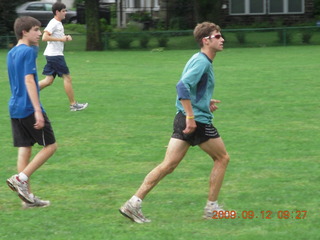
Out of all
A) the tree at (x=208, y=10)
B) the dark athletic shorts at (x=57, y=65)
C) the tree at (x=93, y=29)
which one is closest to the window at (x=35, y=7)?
the tree at (x=208, y=10)

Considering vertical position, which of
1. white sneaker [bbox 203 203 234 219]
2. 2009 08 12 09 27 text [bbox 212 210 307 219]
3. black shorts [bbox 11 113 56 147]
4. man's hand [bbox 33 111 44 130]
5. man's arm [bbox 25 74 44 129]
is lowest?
2009 08 12 09 27 text [bbox 212 210 307 219]

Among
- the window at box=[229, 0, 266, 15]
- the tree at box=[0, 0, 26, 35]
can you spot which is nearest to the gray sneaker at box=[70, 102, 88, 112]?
the tree at box=[0, 0, 26, 35]

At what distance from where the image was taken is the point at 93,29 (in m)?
33.0

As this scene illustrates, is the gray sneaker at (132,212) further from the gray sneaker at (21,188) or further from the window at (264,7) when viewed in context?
the window at (264,7)

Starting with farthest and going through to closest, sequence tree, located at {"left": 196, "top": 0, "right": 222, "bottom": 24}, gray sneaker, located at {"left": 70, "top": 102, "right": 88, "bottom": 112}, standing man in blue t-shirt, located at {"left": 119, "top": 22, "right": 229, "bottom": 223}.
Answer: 1. tree, located at {"left": 196, "top": 0, "right": 222, "bottom": 24}
2. gray sneaker, located at {"left": 70, "top": 102, "right": 88, "bottom": 112}
3. standing man in blue t-shirt, located at {"left": 119, "top": 22, "right": 229, "bottom": 223}

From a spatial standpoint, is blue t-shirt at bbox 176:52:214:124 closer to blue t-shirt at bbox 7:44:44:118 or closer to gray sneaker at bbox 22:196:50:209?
blue t-shirt at bbox 7:44:44:118

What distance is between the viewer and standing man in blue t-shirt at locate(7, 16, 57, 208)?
289 inches

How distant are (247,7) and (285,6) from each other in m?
2.08

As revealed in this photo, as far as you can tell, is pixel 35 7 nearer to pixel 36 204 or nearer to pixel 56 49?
pixel 56 49

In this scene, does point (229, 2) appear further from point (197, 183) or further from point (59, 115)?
point (197, 183)

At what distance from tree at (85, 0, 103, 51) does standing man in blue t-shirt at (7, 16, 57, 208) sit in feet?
83.8

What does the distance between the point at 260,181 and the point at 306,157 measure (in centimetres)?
153

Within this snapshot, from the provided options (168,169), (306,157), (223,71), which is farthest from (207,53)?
(223,71)

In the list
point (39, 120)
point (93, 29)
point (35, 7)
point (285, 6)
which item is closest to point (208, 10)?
point (93, 29)
